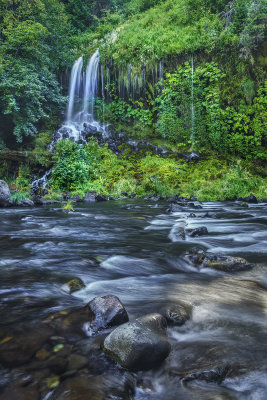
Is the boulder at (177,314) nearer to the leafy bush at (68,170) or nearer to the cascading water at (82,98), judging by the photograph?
the leafy bush at (68,170)

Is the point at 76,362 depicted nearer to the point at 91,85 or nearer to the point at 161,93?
the point at 161,93

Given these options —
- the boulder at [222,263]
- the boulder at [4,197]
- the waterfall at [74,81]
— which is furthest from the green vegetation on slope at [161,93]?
the boulder at [222,263]

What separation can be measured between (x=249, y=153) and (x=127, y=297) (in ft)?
43.9

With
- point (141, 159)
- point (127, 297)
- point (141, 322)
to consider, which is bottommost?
point (127, 297)

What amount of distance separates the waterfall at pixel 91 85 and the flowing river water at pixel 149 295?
14402 millimetres

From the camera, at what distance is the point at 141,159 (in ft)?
46.5

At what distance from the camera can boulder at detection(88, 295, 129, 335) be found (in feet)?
5.74

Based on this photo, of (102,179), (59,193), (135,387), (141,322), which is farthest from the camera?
(102,179)

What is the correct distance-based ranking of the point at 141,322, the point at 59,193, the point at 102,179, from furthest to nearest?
the point at 102,179 < the point at 59,193 < the point at 141,322

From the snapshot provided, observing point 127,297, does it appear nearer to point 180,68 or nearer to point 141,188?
point 141,188

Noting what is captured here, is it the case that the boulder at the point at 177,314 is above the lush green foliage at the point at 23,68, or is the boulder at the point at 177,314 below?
below

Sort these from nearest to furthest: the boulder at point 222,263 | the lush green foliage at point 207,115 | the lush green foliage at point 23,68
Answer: the boulder at point 222,263 → the lush green foliage at point 23,68 → the lush green foliage at point 207,115

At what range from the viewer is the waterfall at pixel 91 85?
59.5ft

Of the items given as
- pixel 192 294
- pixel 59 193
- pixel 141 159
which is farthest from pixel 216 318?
pixel 141 159
